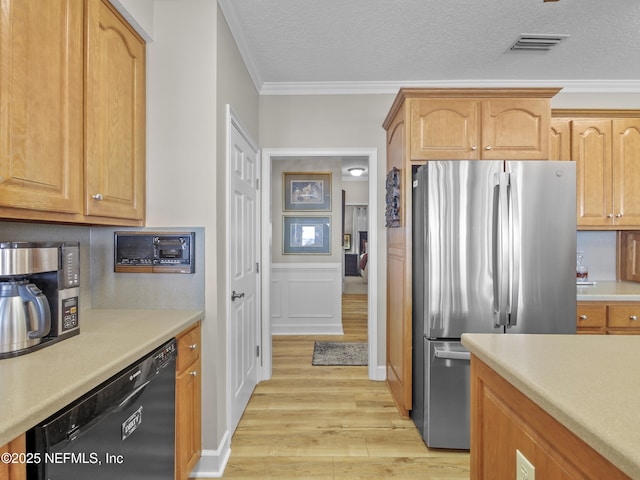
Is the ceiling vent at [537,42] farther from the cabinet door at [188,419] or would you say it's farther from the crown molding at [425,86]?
the cabinet door at [188,419]

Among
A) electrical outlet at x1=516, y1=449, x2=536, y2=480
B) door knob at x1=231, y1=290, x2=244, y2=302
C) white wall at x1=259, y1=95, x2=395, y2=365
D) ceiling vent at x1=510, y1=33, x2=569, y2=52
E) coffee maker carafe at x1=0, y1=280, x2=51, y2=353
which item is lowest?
electrical outlet at x1=516, y1=449, x2=536, y2=480

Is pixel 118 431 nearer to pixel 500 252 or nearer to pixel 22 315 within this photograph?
pixel 22 315

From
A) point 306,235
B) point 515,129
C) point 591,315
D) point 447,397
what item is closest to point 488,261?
point 447,397

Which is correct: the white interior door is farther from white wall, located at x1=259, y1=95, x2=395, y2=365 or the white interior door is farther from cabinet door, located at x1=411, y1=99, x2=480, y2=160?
cabinet door, located at x1=411, y1=99, x2=480, y2=160

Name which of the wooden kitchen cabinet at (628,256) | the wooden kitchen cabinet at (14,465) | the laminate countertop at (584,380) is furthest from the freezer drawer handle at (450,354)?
the wooden kitchen cabinet at (628,256)

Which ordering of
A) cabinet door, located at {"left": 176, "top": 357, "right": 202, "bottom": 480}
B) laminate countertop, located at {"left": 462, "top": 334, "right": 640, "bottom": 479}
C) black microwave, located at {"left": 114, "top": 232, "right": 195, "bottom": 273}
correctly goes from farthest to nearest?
black microwave, located at {"left": 114, "top": 232, "right": 195, "bottom": 273}
cabinet door, located at {"left": 176, "top": 357, "right": 202, "bottom": 480}
laminate countertop, located at {"left": 462, "top": 334, "right": 640, "bottom": 479}

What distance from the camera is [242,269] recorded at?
256cm

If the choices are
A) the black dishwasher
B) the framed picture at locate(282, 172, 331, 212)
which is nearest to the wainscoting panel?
the framed picture at locate(282, 172, 331, 212)

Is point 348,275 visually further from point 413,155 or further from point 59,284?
point 59,284

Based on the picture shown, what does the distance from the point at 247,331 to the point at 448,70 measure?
2610mm

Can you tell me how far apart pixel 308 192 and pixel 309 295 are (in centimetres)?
133

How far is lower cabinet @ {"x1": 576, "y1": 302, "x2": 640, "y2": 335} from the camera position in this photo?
103 inches

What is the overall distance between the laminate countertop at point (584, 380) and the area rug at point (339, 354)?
2534mm

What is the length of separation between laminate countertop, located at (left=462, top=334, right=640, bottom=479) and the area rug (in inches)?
99.8
